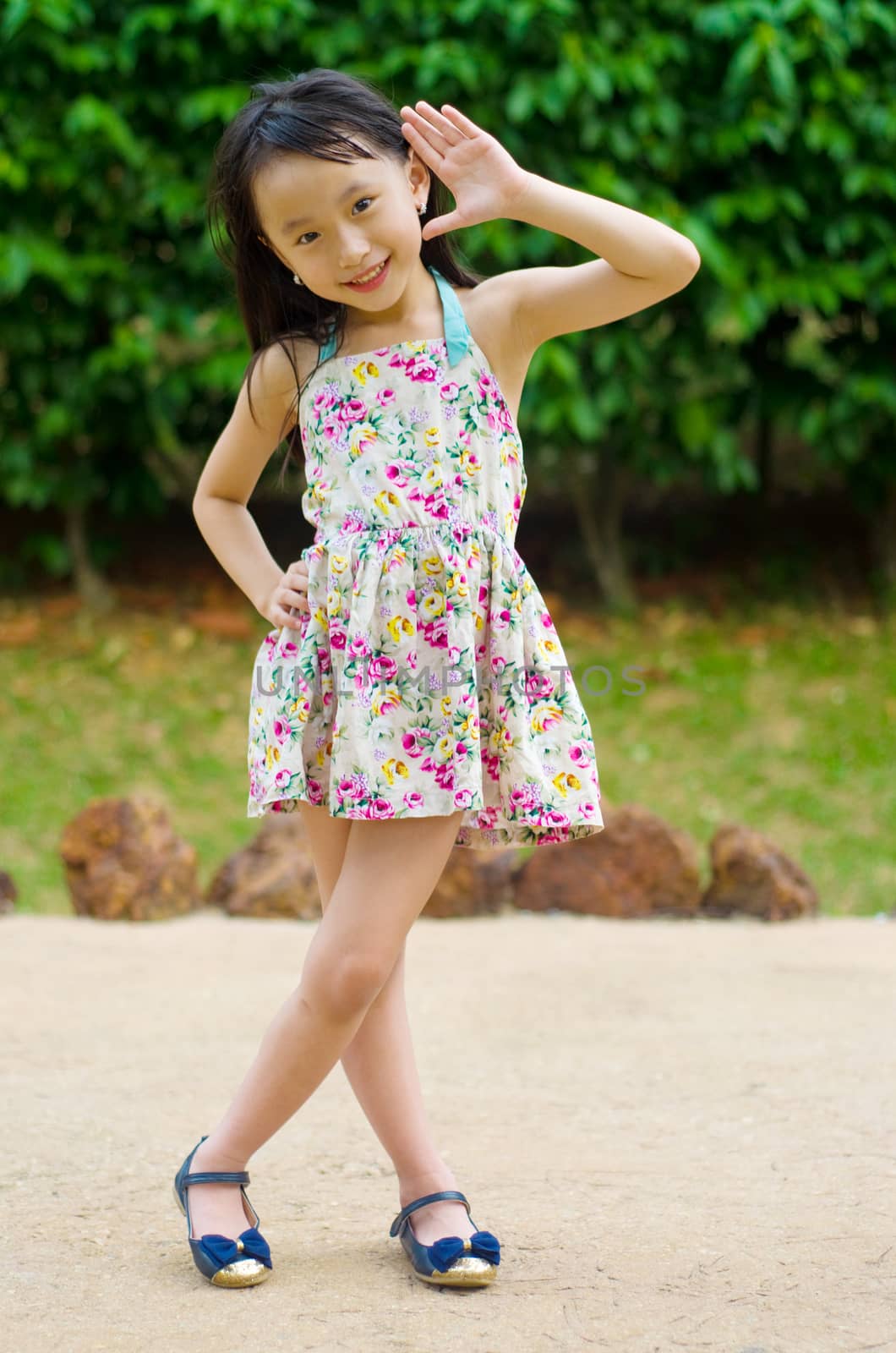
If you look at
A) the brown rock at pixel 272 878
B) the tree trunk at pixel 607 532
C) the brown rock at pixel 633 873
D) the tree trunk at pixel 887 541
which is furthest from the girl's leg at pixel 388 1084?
the tree trunk at pixel 887 541

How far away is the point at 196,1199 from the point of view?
2.09 meters

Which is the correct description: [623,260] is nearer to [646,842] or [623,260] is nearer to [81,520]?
[646,842]

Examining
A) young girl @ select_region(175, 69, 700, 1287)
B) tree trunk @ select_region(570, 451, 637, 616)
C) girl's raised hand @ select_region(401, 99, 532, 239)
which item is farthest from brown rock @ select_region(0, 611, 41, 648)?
girl's raised hand @ select_region(401, 99, 532, 239)

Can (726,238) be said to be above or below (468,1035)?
above

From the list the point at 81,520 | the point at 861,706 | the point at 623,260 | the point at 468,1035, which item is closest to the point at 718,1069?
the point at 468,1035

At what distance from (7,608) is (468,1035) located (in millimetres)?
3569

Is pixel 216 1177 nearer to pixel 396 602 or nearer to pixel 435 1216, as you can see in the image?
pixel 435 1216

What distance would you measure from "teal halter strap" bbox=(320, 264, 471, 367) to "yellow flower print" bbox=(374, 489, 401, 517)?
20 centimetres

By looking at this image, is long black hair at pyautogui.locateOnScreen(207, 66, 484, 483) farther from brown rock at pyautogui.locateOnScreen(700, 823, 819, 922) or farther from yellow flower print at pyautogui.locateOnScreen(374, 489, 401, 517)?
brown rock at pyautogui.locateOnScreen(700, 823, 819, 922)

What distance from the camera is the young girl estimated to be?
6.44 feet

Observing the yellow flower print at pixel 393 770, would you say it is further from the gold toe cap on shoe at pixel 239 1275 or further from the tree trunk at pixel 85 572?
the tree trunk at pixel 85 572

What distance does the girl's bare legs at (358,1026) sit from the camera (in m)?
1.97

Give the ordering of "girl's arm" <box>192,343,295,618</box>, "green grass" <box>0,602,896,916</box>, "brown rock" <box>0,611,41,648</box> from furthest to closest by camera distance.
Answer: "brown rock" <box>0,611,41,648</box>, "green grass" <box>0,602,896,916</box>, "girl's arm" <box>192,343,295,618</box>

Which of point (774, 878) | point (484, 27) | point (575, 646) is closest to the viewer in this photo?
point (774, 878)
